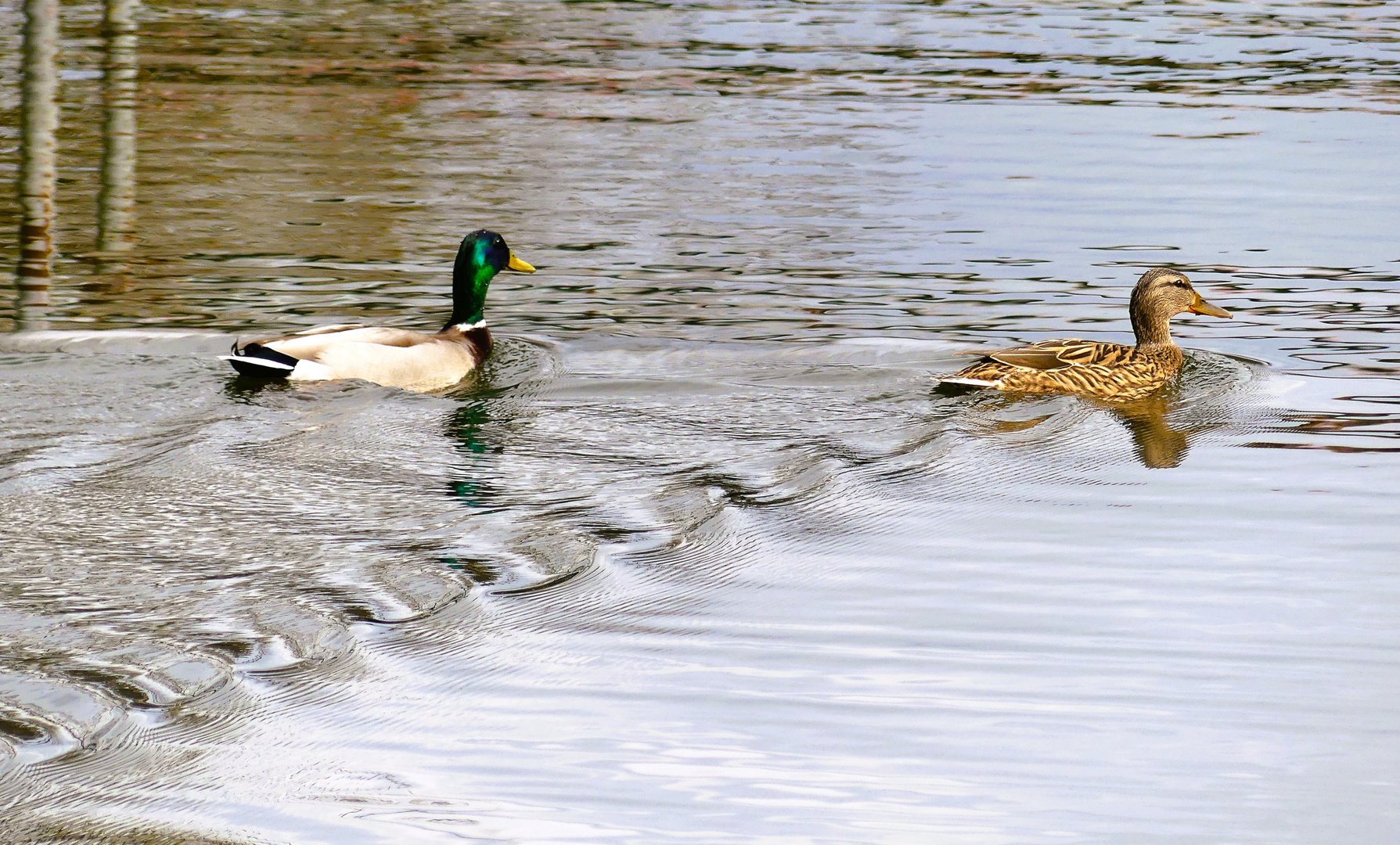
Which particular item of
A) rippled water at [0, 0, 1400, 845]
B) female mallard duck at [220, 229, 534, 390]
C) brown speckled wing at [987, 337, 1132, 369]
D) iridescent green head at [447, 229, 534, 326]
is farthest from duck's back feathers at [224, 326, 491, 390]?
brown speckled wing at [987, 337, 1132, 369]

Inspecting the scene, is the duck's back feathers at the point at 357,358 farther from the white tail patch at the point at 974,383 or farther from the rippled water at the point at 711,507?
the white tail patch at the point at 974,383

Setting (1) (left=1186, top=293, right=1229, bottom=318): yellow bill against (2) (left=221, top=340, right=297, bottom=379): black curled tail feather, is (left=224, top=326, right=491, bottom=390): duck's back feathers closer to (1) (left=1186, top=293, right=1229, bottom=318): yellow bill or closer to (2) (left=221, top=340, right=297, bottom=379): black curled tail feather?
(2) (left=221, top=340, right=297, bottom=379): black curled tail feather

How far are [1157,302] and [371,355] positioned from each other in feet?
12.8

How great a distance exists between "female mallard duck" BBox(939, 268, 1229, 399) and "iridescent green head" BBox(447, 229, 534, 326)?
251 centimetres

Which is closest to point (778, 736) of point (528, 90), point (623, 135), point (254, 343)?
point (254, 343)

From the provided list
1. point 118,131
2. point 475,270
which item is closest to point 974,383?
point 475,270

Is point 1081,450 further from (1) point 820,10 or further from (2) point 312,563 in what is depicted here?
(1) point 820,10

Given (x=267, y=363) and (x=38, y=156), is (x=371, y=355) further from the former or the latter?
(x=38, y=156)

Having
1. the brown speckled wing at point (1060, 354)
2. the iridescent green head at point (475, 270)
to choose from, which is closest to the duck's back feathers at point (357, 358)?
the iridescent green head at point (475, 270)

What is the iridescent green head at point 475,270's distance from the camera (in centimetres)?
1045

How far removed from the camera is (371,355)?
945 centimetres

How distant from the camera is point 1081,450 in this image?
8656 mm

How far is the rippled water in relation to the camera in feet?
15.9

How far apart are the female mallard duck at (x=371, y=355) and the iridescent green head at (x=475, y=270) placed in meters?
0.13
